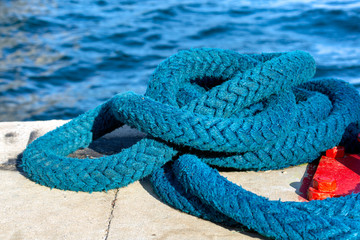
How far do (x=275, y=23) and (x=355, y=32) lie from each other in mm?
1117

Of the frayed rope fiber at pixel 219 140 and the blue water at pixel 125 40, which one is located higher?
the frayed rope fiber at pixel 219 140

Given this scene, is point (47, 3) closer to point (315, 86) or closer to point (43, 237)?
point (315, 86)

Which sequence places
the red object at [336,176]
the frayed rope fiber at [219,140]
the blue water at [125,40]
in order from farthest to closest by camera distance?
1. the blue water at [125,40]
2. the red object at [336,176]
3. the frayed rope fiber at [219,140]

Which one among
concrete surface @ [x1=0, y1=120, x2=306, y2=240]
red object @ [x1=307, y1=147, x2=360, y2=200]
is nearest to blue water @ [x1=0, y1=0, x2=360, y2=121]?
concrete surface @ [x1=0, y1=120, x2=306, y2=240]

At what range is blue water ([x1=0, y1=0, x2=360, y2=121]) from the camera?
4.99 metres

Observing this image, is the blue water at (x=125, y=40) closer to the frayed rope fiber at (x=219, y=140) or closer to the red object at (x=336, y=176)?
the frayed rope fiber at (x=219, y=140)

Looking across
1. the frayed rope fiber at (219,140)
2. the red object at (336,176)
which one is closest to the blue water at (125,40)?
the frayed rope fiber at (219,140)

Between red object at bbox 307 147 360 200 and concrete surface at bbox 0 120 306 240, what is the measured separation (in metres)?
0.09

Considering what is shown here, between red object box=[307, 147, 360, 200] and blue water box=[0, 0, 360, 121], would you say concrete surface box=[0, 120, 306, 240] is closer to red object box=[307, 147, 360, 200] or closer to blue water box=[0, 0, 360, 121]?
red object box=[307, 147, 360, 200]

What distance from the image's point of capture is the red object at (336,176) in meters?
1.89

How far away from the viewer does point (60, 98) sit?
4895 mm

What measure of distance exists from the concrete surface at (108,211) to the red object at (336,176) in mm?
93

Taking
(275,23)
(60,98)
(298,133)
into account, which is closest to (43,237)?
(298,133)

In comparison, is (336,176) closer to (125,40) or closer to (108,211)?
(108,211)
